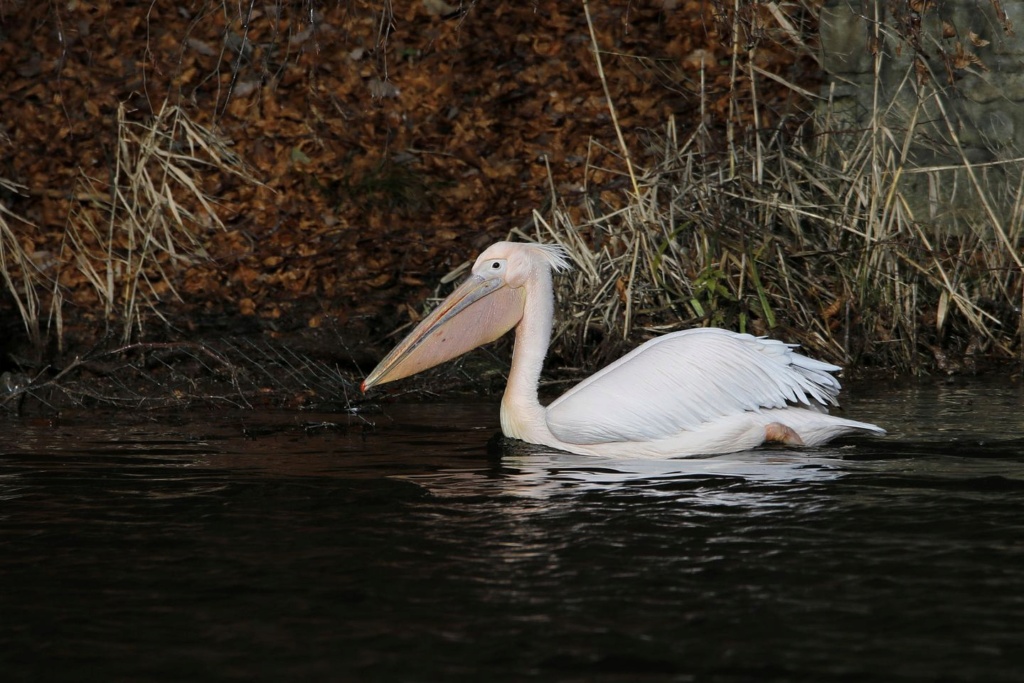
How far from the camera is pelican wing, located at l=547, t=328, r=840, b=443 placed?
545 cm

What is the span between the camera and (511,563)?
3619 mm

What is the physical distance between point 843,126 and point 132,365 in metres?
4.82

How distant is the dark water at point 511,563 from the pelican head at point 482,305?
18.7 inches

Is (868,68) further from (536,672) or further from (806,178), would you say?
(536,672)

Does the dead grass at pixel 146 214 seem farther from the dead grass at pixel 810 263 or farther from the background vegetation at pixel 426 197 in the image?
the dead grass at pixel 810 263

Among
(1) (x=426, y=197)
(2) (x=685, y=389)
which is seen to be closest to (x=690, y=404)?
(2) (x=685, y=389)

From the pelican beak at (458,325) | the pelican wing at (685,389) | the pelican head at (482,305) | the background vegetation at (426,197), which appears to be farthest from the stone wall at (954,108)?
the pelican beak at (458,325)

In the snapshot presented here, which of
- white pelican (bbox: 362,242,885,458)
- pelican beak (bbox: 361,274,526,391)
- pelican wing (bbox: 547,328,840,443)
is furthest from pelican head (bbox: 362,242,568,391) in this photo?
pelican wing (bbox: 547,328,840,443)

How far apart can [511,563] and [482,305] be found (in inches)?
99.5

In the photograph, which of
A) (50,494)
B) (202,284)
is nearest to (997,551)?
(50,494)

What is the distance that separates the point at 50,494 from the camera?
4.64m

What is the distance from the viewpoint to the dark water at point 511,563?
2877 millimetres

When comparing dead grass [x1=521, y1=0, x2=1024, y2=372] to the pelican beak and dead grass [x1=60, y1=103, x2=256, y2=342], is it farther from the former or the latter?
dead grass [x1=60, y1=103, x2=256, y2=342]

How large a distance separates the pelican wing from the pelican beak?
0.63 m
